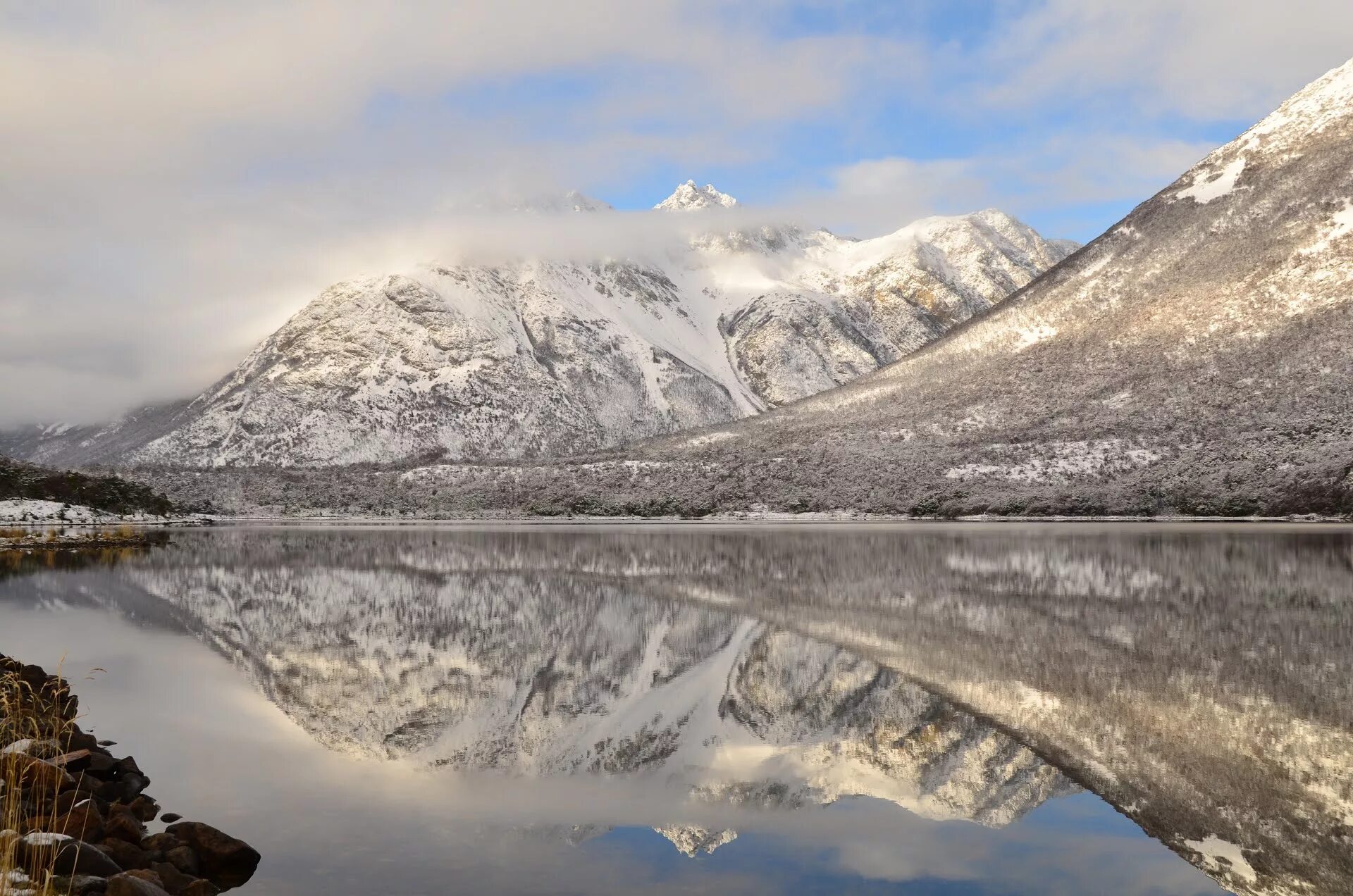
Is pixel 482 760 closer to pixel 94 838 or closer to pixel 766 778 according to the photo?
pixel 766 778

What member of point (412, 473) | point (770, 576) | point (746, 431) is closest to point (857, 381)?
point (746, 431)

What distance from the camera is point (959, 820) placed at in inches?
459

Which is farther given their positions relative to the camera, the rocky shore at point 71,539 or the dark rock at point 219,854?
the rocky shore at point 71,539

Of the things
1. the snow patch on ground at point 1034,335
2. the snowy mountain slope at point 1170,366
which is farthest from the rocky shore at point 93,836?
the snow patch on ground at point 1034,335

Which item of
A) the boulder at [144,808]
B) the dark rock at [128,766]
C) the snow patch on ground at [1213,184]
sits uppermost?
the snow patch on ground at [1213,184]

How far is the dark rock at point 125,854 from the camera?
392 inches

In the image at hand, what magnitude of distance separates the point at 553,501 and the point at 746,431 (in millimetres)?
27073

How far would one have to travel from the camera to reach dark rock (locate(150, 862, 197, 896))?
31.1 feet

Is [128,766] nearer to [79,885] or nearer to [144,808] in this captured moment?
[144,808]

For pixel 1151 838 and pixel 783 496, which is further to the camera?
→ pixel 783 496

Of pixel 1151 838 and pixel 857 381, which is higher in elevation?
pixel 857 381

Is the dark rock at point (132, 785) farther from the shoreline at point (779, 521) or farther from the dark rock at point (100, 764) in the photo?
the shoreline at point (779, 521)

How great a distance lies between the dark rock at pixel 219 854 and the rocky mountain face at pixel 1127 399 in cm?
8886

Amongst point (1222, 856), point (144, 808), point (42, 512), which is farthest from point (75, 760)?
point (42, 512)
